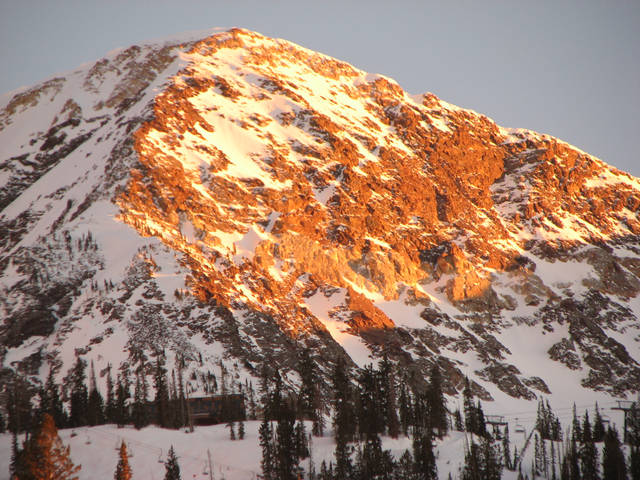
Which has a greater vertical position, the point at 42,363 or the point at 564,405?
the point at 42,363

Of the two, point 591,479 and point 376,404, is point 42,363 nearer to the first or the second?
point 376,404

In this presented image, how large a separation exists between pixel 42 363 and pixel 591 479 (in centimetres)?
10322

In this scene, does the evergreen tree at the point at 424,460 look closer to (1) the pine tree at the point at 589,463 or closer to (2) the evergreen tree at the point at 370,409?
(2) the evergreen tree at the point at 370,409

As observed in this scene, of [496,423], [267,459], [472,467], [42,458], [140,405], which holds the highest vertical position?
[140,405]

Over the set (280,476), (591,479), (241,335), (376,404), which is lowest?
(591,479)

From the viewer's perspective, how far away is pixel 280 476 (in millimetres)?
88875

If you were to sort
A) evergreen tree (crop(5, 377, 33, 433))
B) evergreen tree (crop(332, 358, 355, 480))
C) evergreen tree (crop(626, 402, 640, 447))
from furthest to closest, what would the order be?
evergreen tree (crop(626, 402, 640, 447)) < evergreen tree (crop(5, 377, 33, 433)) < evergreen tree (crop(332, 358, 355, 480))

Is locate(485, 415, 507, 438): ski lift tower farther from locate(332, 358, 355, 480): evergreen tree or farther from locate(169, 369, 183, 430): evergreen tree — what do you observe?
locate(169, 369, 183, 430): evergreen tree

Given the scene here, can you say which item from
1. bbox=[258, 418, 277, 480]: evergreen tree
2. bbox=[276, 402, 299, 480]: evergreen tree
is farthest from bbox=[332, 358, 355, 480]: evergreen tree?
bbox=[258, 418, 277, 480]: evergreen tree

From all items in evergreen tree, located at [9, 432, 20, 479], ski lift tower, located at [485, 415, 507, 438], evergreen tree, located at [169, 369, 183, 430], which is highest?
evergreen tree, located at [169, 369, 183, 430]

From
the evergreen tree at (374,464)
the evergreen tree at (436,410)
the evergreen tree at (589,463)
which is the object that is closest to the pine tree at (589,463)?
the evergreen tree at (589,463)

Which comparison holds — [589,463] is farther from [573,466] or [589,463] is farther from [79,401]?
[79,401]

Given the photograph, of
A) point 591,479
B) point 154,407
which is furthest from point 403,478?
point 154,407

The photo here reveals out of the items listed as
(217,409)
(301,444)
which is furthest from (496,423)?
(301,444)
